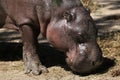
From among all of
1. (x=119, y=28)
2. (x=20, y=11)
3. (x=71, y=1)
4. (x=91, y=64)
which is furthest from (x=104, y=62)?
(x=119, y=28)

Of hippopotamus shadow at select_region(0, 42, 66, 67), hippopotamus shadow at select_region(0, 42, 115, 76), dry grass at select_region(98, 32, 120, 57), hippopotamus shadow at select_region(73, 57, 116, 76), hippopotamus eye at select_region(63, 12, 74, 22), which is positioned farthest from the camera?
dry grass at select_region(98, 32, 120, 57)

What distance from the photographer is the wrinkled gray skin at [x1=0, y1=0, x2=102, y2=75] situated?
5.19 m

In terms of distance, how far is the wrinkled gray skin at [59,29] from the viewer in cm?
519

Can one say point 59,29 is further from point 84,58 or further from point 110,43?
point 110,43

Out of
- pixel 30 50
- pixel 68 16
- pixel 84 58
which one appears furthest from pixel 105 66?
pixel 30 50

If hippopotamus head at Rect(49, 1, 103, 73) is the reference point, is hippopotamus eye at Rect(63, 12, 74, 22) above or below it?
above

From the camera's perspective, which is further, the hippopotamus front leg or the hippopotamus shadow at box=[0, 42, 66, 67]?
the hippopotamus shadow at box=[0, 42, 66, 67]

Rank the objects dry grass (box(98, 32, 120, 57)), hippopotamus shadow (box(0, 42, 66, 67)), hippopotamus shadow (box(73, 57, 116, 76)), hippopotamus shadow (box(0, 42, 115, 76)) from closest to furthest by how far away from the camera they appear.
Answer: hippopotamus shadow (box(73, 57, 116, 76))
hippopotamus shadow (box(0, 42, 115, 76))
hippopotamus shadow (box(0, 42, 66, 67))
dry grass (box(98, 32, 120, 57))

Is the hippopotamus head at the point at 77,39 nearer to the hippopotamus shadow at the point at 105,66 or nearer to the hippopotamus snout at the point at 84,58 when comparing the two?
the hippopotamus snout at the point at 84,58

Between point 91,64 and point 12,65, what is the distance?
1241 millimetres


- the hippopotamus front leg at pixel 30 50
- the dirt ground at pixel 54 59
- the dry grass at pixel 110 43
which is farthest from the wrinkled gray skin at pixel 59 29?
the dry grass at pixel 110 43

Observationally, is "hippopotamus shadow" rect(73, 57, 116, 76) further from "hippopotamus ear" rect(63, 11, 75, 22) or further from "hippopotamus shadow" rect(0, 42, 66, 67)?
"hippopotamus ear" rect(63, 11, 75, 22)

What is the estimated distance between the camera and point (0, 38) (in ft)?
23.8

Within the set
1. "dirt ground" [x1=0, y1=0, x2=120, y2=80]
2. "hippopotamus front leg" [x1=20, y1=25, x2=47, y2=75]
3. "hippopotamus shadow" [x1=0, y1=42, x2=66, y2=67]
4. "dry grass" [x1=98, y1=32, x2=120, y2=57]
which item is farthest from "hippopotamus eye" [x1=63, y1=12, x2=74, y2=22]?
"dry grass" [x1=98, y1=32, x2=120, y2=57]
